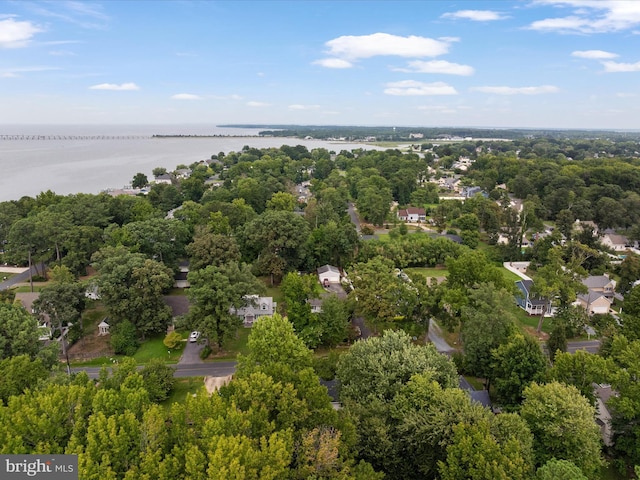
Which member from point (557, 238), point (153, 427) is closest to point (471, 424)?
point (153, 427)

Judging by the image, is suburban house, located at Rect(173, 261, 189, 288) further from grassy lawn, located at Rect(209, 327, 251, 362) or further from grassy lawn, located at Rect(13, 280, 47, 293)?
grassy lawn, located at Rect(13, 280, 47, 293)

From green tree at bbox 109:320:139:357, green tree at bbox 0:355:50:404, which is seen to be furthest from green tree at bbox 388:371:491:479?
green tree at bbox 109:320:139:357

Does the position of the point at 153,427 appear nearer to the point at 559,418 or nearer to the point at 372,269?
the point at 559,418

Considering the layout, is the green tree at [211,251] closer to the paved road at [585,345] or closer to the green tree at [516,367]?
the green tree at [516,367]

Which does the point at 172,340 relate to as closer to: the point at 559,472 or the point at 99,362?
the point at 99,362

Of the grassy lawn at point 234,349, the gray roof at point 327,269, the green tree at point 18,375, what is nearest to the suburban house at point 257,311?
the grassy lawn at point 234,349
